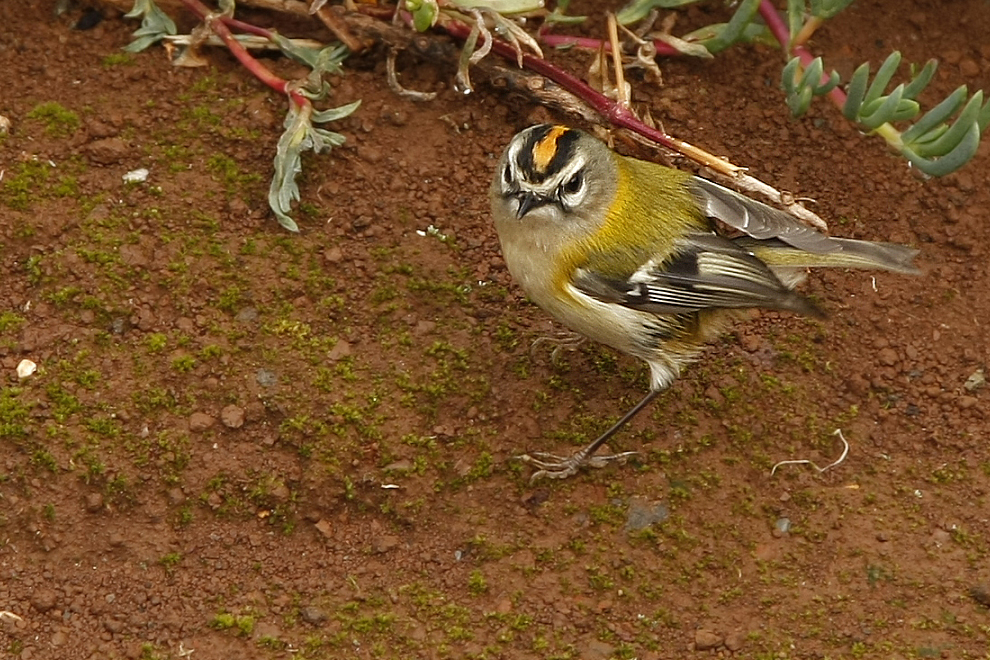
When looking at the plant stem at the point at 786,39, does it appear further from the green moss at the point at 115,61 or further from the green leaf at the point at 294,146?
the green moss at the point at 115,61

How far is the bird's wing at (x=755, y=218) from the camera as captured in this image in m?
3.73

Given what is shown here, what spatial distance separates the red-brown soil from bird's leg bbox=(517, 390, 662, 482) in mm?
50

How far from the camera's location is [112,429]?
3586mm

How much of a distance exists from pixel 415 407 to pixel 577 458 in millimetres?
547

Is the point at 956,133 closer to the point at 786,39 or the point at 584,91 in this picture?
the point at 786,39

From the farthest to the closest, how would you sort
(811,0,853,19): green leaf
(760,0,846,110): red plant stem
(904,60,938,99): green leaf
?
(760,0,846,110): red plant stem
(811,0,853,19): green leaf
(904,60,938,99): green leaf

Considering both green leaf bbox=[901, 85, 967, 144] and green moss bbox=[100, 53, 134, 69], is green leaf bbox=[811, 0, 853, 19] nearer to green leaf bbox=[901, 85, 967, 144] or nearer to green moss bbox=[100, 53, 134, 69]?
green leaf bbox=[901, 85, 967, 144]

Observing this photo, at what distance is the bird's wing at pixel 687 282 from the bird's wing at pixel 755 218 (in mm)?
100

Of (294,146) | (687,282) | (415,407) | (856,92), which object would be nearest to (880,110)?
(856,92)

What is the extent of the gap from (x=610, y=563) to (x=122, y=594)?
1435 millimetres

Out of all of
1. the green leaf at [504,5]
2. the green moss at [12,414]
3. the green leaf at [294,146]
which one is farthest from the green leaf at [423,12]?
the green moss at [12,414]

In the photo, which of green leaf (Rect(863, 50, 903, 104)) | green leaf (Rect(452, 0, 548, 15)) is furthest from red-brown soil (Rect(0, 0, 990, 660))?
green leaf (Rect(863, 50, 903, 104))

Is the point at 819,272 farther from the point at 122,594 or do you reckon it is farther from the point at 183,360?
the point at 122,594

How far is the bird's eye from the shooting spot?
363cm
